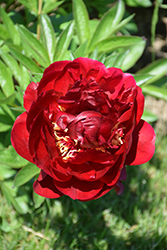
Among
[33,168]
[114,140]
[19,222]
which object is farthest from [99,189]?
[19,222]

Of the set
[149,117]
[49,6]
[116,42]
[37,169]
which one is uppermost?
[49,6]

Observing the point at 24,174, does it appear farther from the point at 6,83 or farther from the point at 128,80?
the point at 128,80

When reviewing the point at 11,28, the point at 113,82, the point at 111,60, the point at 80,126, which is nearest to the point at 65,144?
the point at 80,126

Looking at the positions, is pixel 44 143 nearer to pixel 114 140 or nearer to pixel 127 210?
pixel 114 140

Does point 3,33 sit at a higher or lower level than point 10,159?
higher

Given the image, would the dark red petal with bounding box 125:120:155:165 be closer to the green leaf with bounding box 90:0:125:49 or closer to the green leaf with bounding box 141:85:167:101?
the green leaf with bounding box 141:85:167:101

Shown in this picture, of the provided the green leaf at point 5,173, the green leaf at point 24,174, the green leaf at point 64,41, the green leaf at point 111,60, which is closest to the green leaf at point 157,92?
the green leaf at point 111,60
